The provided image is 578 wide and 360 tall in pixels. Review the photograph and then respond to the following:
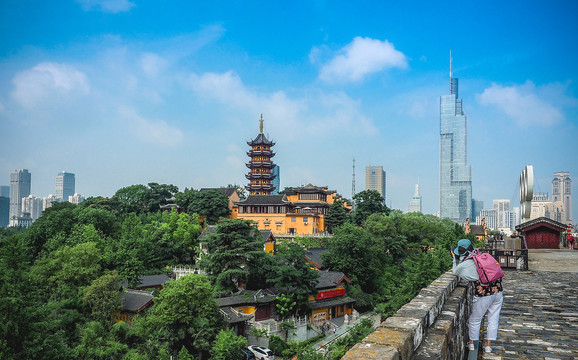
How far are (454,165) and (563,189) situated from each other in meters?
79.1

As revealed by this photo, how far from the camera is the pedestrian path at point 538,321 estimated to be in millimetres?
4777

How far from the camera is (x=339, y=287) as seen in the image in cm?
2711

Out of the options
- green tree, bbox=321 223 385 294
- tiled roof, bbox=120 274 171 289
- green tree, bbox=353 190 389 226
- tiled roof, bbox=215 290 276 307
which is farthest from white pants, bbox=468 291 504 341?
green tree, bbox=353 190 389 226

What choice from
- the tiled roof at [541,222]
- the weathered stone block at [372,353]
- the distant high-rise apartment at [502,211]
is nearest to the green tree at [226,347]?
the tiled roof at [541,222]

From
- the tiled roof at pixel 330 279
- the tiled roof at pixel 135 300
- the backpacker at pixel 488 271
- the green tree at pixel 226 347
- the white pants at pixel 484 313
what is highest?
the backpacker at pixel 488 271

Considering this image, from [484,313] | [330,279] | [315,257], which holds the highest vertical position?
[484,313]

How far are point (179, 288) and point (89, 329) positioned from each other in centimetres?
442

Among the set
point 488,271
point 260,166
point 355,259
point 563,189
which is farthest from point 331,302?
point 563,189

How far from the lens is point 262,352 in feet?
63.6

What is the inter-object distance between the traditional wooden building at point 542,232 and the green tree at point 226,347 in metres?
13.4

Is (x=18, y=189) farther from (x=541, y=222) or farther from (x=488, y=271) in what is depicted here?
(x=488, y=271)

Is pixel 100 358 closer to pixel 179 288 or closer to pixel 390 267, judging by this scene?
pixel 179 288

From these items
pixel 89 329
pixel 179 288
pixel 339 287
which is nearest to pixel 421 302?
pixel 179 288

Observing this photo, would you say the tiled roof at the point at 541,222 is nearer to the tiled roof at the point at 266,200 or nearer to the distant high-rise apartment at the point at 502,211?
the tiled roof at the point at 266,200
